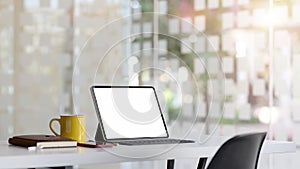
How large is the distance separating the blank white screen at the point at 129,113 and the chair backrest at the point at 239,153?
16.3 inches

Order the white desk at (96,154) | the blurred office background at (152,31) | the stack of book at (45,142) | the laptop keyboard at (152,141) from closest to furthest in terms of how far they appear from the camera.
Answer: the white desk at (96,154)
the stack of book at (45,142)
the laptop keyboard at (152,141)
the blurred office background at (152,31)

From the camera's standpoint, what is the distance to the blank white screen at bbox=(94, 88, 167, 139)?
2.20m

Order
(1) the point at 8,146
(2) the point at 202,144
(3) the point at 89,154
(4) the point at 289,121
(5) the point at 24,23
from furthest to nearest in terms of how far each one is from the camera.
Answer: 1. (5) the point at 24,23
2. (4) the point at 289,121
3. (2) the point at 202,144
4. (1) the point at 8,146
5. (3) the point at 89,154

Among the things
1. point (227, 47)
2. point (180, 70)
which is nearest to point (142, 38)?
point (180, 70)

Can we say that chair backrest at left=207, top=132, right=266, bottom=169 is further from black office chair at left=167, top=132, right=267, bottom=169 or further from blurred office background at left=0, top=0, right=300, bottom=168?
blurred office background at left=0, top=0, right=300, bottom=168

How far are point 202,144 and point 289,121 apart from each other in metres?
2.27

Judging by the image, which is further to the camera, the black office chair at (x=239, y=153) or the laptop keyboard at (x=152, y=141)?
the laptop keyboard at (x=152, y=141)

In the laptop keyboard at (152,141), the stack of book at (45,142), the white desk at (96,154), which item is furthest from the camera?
the laptop keyboard at (152,141)

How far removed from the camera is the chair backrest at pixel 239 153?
1897 mm

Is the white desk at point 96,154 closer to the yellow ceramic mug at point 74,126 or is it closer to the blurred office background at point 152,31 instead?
the yellow ceramic mug at point 74,126

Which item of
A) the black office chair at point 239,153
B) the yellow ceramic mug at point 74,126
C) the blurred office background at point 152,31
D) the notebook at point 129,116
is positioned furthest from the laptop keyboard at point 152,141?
the blurred office background at point 152,31

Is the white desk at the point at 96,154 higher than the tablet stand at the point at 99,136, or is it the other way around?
the tablet stand at the point at 99,136

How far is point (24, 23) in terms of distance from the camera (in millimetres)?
5102

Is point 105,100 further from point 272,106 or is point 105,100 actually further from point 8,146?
point 272,106
